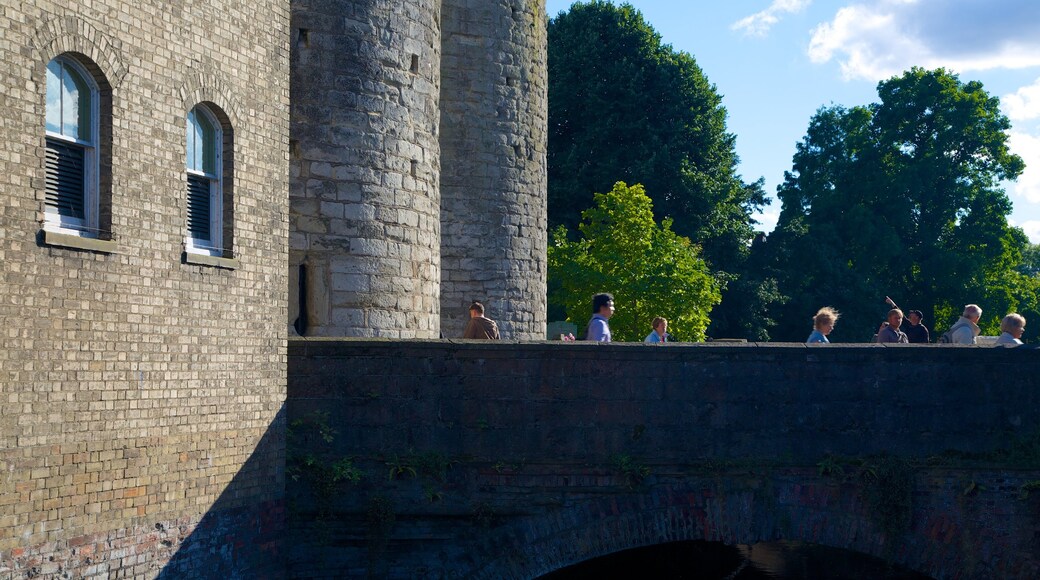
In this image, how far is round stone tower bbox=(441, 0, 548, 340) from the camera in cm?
2252

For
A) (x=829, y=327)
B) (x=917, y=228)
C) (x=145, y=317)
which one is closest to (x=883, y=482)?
(x=829, y=327)

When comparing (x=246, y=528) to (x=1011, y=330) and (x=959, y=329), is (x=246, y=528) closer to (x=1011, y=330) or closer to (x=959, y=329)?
(x=959, y=329)

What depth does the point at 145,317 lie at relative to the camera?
471 inches

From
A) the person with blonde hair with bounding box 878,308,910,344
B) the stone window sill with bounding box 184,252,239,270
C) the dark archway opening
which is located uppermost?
the stone window sill with bounding box 184,252,239,270

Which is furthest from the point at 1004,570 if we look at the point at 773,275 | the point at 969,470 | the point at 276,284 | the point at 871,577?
the point at 773,275

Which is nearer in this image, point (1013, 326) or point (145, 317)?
point (145, 317)

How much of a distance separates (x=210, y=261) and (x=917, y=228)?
40156mm

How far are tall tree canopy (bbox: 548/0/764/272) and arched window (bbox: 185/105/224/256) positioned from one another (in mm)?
28813

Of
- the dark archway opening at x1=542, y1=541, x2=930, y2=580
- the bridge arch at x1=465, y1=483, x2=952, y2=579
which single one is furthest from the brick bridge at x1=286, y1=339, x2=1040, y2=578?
the dark archway opening at x1=542, y1=541, x2=930, y2=580

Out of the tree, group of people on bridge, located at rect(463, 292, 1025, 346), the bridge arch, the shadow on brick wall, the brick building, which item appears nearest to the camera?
the brick building

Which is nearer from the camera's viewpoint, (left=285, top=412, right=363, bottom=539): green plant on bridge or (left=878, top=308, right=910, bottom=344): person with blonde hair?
(left=285, top=412, right=363, bottom=539): green plant on bridge

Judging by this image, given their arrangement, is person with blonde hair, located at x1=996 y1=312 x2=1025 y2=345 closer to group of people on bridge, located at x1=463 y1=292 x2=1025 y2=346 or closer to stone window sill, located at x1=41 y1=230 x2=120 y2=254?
group of people on bridge, located at x1=463 y1=292 x2=1025 y2=346

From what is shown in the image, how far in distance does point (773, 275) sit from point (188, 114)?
37.2 meters

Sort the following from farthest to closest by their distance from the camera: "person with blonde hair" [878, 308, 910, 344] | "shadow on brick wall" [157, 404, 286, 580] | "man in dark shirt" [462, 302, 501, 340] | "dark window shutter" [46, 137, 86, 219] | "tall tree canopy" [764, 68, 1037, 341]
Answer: "tall tree canopy" [764, 68, 1037, 341] < "man in dark shirt" [462, 302, 501, 340] < "person with blonde hair" [878, 308, 910, 344] < "shadow on brick wall" [157, 404, 286, 580] < "dark window shutter" [46, 137, 86, 219]
